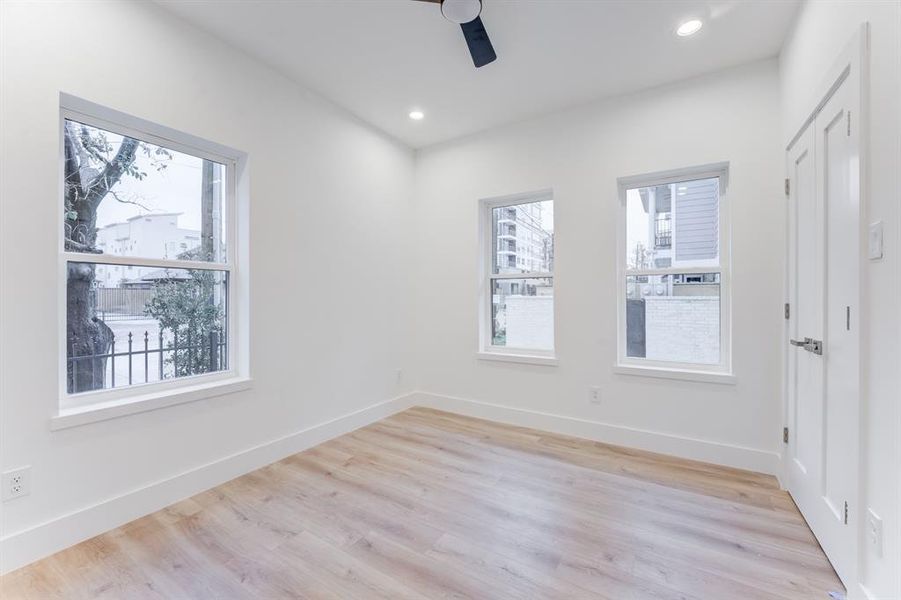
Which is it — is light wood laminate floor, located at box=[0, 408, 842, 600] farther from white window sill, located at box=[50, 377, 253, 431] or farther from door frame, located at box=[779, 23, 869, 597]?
white window sill, located at box=[50, 377, 253, 431]

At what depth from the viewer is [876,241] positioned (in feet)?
4.41

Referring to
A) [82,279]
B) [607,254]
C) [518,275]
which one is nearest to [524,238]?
[518,275]

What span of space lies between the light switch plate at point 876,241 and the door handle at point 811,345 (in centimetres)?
→ 65

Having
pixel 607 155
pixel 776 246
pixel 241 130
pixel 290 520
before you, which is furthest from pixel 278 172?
pixel 776 246

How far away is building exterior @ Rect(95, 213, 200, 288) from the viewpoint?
212cm

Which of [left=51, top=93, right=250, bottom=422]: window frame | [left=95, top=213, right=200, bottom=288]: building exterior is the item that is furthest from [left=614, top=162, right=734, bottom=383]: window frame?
[left=95, top=213, right=200, bottom=288]: building exterior

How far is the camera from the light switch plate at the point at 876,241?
51.8 inches

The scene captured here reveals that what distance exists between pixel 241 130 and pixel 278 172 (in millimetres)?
346

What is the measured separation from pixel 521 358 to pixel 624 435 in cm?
104

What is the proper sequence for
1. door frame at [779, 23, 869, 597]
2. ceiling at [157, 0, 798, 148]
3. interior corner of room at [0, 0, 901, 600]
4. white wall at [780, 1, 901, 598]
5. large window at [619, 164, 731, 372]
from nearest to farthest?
white wall at [780, 1, 901, 598]
door frame at [779, 23, 869, 597]
interior corner of room at [0, 0, 901, 600]
ceiling at [157, 0, 798, 148]
large window at [619, 164, 731, 372]

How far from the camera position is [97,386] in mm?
2082

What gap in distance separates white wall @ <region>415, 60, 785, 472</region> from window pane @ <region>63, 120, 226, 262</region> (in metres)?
2.12

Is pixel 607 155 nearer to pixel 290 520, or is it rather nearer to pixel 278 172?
pixel 278 172

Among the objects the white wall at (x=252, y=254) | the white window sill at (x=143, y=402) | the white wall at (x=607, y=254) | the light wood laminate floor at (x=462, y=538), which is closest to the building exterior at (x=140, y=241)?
the white wall at (x=252, y=254)
